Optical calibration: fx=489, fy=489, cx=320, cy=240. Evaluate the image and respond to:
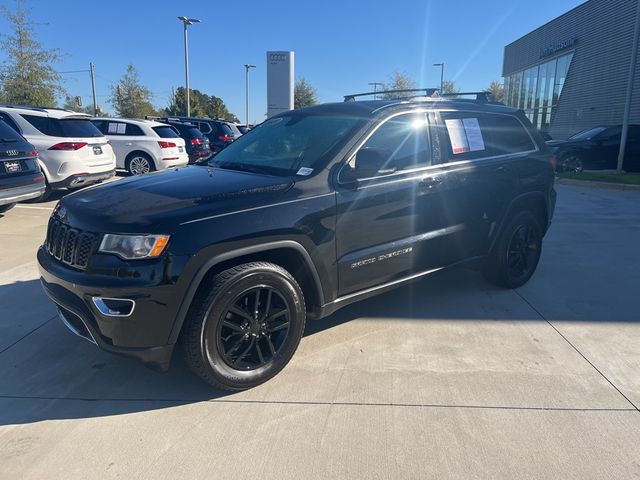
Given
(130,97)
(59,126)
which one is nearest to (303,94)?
(130,97)

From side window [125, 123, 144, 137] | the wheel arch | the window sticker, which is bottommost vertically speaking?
the wheel arch

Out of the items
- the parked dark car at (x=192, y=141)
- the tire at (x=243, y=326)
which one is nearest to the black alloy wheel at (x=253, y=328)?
the tire at (x=243, y=326)

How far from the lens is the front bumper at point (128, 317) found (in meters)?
2.64

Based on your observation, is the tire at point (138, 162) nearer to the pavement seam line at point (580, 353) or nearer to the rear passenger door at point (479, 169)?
the rear passenger door at point (479, 169)

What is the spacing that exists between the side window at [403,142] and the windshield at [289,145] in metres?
0.22

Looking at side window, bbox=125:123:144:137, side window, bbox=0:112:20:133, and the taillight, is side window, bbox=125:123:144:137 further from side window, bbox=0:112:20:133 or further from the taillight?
side window, bbox=0:112:20:133

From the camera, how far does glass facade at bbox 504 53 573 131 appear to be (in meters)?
26.8

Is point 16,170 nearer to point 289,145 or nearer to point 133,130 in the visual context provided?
point 289,145

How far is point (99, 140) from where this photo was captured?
9.36 m

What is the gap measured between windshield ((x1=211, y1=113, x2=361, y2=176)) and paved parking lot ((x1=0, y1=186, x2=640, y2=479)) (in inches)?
53.9

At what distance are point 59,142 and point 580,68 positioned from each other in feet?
79.8

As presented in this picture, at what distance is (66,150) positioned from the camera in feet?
28.4

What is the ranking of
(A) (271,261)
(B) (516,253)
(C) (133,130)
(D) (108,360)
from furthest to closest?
(C) (133,130) < (B) (516,253) < (D) (108,360) < (A) (271,261)

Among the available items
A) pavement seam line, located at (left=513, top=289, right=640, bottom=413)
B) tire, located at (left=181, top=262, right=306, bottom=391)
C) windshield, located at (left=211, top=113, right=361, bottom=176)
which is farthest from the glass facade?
tire, located at (left=181, top=262, right=306, bottom=391)
